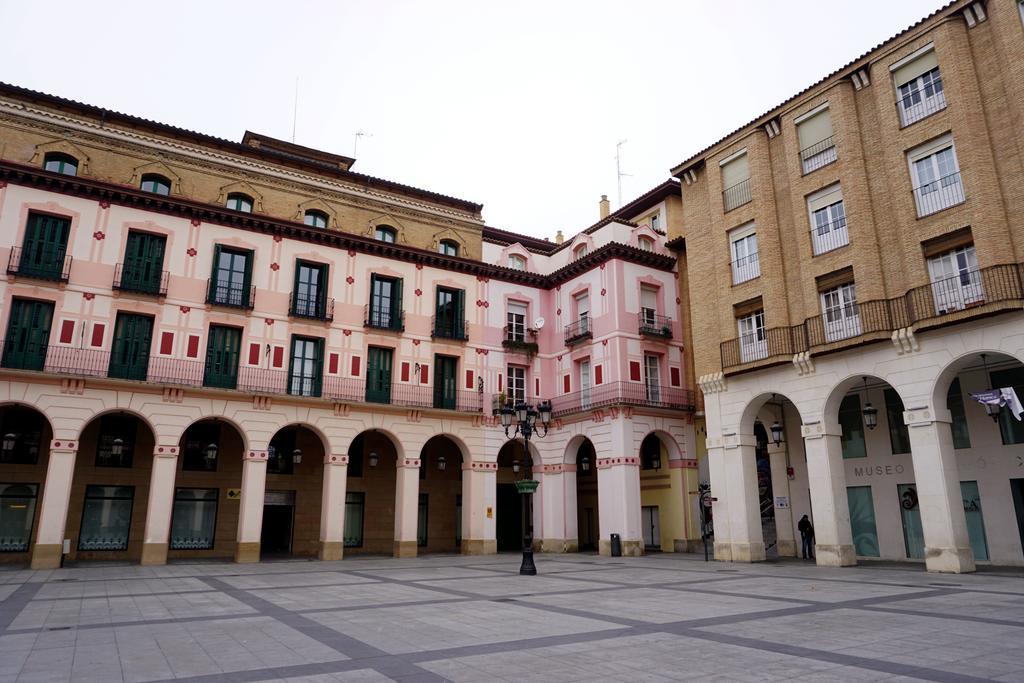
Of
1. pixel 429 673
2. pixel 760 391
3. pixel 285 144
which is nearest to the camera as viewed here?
pixel 429 673

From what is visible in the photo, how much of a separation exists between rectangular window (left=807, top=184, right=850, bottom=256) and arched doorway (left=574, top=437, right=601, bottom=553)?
49.6 ft

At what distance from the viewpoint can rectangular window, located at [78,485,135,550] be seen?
25.3 meters

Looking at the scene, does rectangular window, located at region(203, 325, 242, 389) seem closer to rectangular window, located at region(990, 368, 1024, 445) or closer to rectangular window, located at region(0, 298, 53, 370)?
rectangular window, located at region(0, 298, 53, 370)

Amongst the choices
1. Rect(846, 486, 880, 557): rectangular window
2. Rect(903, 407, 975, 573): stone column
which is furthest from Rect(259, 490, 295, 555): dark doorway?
Rect(903, 407, 975, 573): stone column

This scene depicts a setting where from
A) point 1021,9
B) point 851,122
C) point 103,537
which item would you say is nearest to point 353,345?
point 103,537

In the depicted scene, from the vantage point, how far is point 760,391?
2338cm

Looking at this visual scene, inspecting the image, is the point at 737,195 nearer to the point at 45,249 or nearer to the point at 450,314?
the point at 450,314

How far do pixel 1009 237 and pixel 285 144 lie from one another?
28687 millimetres

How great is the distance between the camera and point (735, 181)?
25.8 metres

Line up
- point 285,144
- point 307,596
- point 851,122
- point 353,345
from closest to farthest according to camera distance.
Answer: point 307,596
point 851,122
point 353,345
point 285,144

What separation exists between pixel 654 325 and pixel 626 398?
13.6 feet

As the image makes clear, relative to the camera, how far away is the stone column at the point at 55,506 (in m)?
21.5

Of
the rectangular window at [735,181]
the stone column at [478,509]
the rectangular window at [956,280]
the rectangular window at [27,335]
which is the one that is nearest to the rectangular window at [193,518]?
the rectangular window at [27,335]

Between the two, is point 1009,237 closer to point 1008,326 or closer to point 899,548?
point 1008,326
